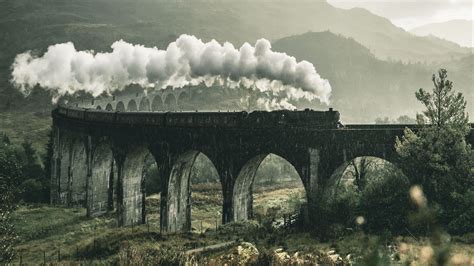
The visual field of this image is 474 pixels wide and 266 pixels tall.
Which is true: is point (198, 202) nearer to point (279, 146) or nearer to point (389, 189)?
point (279, 146)

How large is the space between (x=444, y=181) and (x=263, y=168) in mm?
44021

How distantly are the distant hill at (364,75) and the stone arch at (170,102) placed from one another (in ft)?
201

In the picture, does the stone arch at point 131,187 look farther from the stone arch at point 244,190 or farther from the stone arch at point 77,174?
the stone arch at point 77,174

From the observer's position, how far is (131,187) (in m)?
35.2

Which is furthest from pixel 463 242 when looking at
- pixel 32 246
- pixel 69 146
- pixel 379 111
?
pixel 379 111

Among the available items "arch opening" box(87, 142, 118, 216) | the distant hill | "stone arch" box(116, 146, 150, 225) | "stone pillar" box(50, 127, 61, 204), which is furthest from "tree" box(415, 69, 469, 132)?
the distant hill

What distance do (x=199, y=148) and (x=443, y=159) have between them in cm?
1524

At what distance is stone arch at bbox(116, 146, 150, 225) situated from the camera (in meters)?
34.1

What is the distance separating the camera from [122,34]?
172 meters

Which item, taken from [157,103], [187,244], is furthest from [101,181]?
[157,103]

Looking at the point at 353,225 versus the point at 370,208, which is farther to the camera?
the point at 370,208

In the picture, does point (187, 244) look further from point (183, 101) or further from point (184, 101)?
point (184, 101)

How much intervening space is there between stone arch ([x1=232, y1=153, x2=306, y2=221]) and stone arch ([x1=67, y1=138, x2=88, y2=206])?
20.9 meters

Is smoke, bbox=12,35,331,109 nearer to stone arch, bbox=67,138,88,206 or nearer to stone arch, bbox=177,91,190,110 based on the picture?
stone arch, bbox=67,138,88,206
